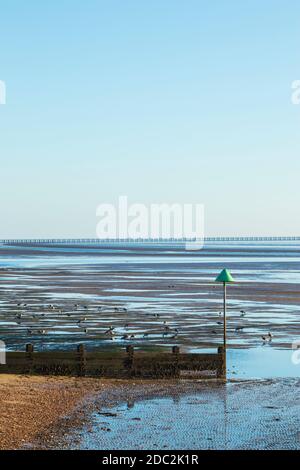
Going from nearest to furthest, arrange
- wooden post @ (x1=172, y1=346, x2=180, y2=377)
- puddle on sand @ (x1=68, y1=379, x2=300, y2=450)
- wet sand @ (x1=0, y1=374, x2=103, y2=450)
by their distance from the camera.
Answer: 1. puddle on sand @ (x1=68, y1=379, x2=300, y2=450)
2. wet sand @ (x1=0, y1=374, x2=103, y2=450)
3. wooden post @ (x1=172, y1=346, x2=180, y2=377)

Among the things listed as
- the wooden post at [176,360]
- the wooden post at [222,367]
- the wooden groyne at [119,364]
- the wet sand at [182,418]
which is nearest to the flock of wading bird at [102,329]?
the wooden groyne at [119,364]

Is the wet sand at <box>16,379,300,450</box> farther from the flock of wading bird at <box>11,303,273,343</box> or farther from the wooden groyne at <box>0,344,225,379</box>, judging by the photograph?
the flock of wading bird at <box>11,303,273,343</box>

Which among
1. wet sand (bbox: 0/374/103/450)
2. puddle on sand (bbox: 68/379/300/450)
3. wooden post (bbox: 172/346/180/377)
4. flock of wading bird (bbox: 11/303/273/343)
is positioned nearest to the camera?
puddle on sand (bbox: 68/379/300/450)

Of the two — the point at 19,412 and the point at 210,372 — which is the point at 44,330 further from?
the point at 19,412

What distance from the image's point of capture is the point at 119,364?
27891 millimetres

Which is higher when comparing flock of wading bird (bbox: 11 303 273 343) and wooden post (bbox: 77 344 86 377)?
flock of wading bird (bbox: 11 303 273 343)

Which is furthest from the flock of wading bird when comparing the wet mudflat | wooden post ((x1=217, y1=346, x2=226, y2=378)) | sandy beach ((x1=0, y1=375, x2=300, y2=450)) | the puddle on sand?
the puddle on sand

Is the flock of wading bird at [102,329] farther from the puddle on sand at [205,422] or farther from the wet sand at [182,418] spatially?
the puddle on sand at [205,422]

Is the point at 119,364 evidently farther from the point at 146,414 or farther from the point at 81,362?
the point at 146,414

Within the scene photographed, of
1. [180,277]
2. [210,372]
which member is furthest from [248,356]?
[180,277]

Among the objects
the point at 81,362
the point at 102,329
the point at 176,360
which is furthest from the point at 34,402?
the point at 102,329

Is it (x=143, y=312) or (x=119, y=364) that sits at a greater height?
(x=143, y=312)

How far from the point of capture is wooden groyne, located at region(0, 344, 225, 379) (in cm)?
2777

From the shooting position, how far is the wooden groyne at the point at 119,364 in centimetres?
2777
